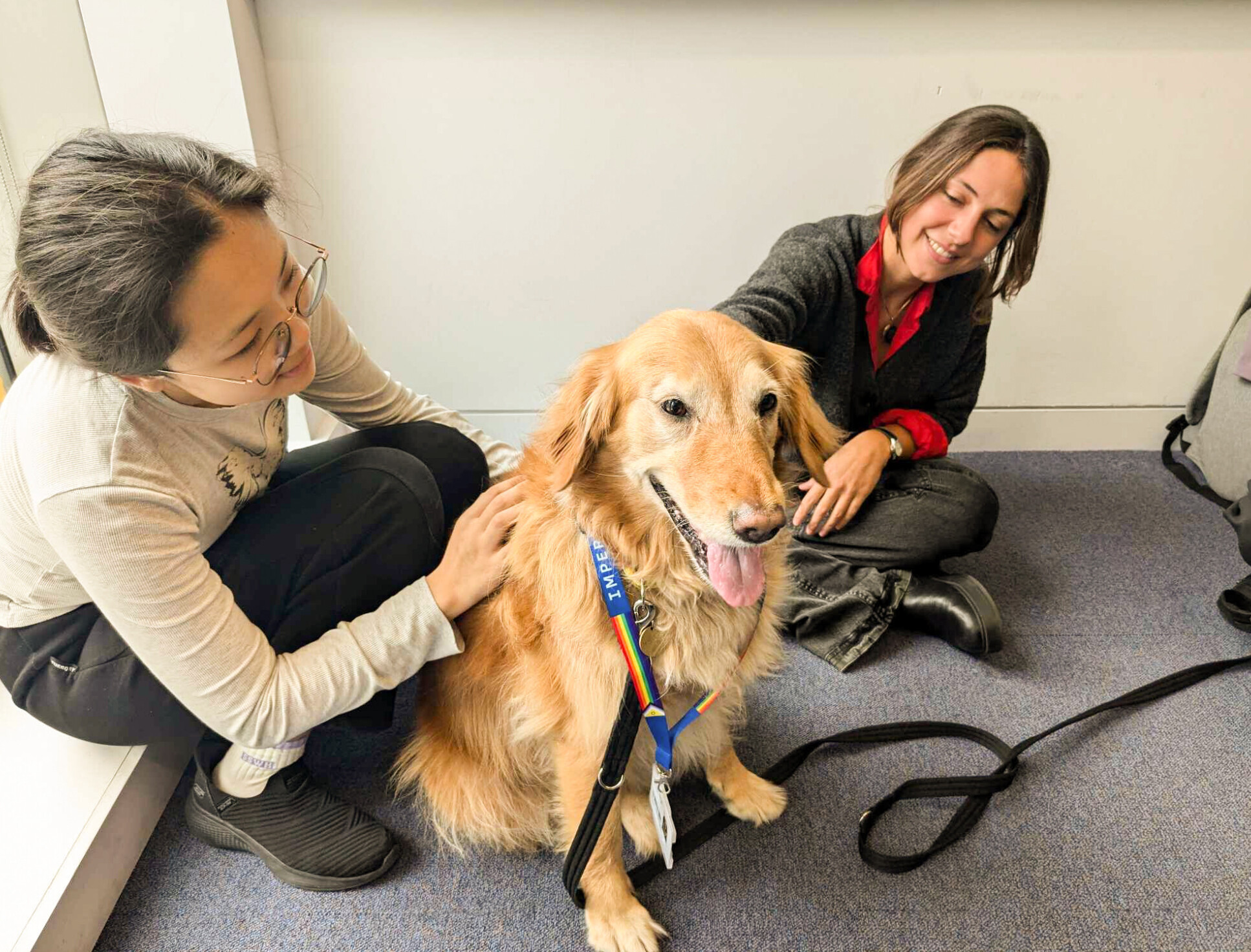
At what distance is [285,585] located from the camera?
1213 millimetres

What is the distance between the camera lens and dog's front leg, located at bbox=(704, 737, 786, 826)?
1.39 metres

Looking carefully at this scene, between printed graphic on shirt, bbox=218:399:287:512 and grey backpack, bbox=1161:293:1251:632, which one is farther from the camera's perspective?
grey backpack, bbox=1161:293:1251:632

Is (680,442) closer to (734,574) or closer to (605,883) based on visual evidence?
(734,574)

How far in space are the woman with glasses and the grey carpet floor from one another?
0.09m

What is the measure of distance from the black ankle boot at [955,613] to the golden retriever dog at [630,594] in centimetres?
60

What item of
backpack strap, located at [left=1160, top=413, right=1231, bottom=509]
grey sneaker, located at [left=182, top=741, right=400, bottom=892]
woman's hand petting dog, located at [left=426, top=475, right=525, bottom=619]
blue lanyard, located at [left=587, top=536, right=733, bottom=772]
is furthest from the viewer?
backpack strap, located at [left=1160, top=413, right=1231, bottom=509]

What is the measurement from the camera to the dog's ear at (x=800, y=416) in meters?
1.12

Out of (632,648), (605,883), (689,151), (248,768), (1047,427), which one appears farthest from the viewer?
(1047,427)

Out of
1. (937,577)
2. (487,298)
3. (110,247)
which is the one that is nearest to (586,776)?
(110,247)

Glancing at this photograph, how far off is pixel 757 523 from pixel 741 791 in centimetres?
71

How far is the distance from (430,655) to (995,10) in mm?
2115

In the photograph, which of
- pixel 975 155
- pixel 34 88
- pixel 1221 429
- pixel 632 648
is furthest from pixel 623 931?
pixel 1221 429

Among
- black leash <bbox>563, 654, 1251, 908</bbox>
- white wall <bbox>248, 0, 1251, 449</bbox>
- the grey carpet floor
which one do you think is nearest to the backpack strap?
white wall <bbox>248, 0, 1251, 449</bbox>

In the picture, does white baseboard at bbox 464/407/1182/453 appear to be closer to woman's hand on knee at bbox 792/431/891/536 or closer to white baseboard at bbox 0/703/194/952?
woman's hand on knee at bbox 792/431/891/536
